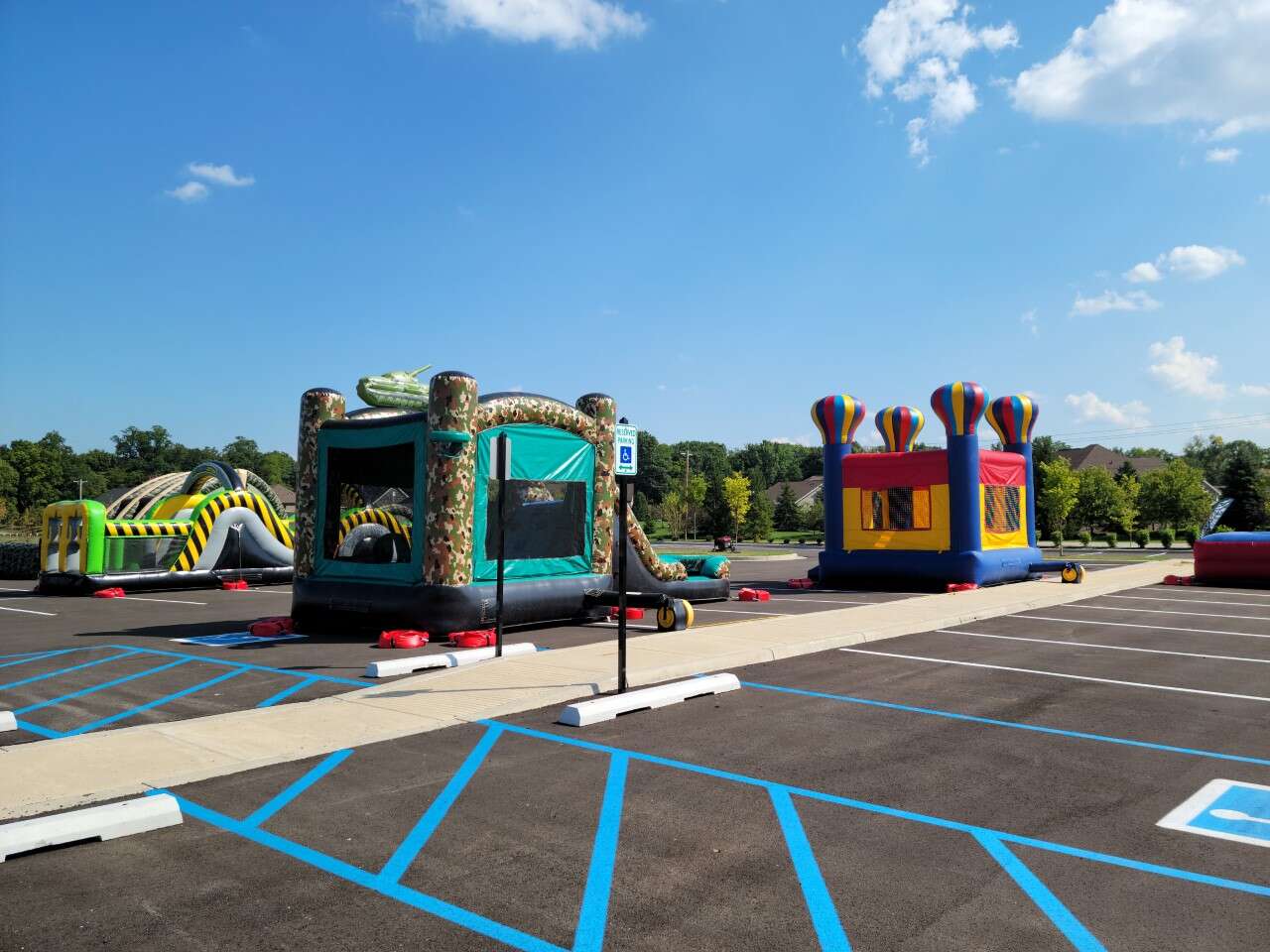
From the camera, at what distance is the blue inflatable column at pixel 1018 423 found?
2284cm

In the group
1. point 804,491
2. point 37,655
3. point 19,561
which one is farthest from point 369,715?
point 804,491

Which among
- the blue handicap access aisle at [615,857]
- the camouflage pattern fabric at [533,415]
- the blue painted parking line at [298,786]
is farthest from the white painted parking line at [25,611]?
→ the blue handicap access aisle at [615,857]

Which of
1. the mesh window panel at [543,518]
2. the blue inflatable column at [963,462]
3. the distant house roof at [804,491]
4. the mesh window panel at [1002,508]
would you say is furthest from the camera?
the distant house roof at [804,491]

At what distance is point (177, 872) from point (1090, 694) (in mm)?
7867

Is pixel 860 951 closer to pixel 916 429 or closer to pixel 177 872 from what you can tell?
pixel 177 872

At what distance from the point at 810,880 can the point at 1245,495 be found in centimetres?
5848

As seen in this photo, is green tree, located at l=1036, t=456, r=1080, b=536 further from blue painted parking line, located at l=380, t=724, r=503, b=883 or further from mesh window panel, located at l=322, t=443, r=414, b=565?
blue painted parking line, located at l=380, t=724, r=503, b=883

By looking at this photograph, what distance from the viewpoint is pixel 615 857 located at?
14.4 feet

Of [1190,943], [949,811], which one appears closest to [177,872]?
[949,811]

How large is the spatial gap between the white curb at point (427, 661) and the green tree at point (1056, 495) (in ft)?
153

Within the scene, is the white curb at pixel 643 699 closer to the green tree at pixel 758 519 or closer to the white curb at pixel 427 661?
the white curb at pixel 427 661

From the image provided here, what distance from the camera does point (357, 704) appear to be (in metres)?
7.71

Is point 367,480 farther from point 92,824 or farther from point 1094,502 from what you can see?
point 1094,502

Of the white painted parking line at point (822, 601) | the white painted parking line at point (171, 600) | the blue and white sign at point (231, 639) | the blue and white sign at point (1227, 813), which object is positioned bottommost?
the blue and white sign at point (1227, 813)
